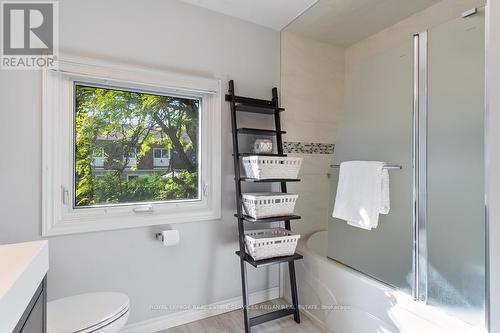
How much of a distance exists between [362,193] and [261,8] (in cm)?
158

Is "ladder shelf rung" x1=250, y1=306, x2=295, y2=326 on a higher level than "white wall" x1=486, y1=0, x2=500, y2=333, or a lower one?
lower

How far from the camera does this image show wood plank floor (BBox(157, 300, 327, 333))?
75.7 inches

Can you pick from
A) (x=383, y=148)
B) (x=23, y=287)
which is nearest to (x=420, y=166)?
(x=383, y=148)

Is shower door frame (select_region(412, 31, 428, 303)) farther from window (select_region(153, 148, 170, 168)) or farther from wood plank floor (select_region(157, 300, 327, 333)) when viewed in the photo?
window (select_region(153, 148, 170, 168))

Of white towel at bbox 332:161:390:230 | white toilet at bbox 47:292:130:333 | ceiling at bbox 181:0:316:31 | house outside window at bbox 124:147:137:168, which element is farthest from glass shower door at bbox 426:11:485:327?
house outside window at bbox 124:147:137:168

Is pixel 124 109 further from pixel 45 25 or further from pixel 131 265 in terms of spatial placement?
pixel 131 265

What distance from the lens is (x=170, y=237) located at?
182 centimetres

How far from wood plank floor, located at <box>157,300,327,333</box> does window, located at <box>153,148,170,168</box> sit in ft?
3.93

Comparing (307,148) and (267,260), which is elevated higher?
→ (307,148)

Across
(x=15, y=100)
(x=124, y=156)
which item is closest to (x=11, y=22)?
(x=15, y=100)

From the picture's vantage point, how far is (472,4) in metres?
1.66

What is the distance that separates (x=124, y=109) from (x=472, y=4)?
2.36 m

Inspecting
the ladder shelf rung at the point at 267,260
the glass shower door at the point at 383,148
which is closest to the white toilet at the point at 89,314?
the ladder shelf rung at the point at 267,260

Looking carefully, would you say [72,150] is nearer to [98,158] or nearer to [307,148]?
[98,158]
